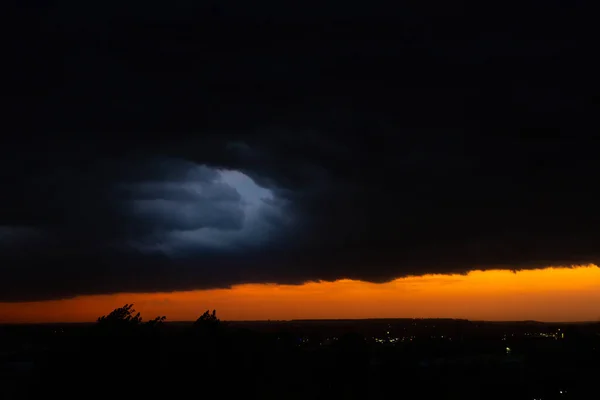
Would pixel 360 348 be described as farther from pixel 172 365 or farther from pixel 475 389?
pixel 172 365

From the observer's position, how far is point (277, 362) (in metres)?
44.1

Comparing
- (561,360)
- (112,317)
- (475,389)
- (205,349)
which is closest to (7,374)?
(112,317)

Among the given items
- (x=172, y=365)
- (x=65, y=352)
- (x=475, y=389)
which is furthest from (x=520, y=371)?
(x=65, y=352)

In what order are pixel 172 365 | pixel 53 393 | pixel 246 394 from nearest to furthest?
pixel 53 393, pixel 172 365, pixel 246 394

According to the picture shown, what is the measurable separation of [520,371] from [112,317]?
52129 millimetres

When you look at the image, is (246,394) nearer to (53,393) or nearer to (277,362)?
(53,393)

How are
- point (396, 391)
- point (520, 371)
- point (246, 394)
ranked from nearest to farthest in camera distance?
1. point (246, 394)
2. point (396, 391)
3. point (520, 371)

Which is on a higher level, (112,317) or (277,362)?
(112,317)

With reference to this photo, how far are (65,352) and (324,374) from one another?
32468 millimetres

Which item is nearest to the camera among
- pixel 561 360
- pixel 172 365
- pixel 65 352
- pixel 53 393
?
pixel 53 393

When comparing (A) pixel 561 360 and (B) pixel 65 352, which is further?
(A) pixel 561 360

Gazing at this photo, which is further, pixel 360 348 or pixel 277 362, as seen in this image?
pixel 360 348

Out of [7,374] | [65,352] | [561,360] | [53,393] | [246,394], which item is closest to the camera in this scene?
[53,393]

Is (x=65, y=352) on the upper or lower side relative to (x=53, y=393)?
upper
